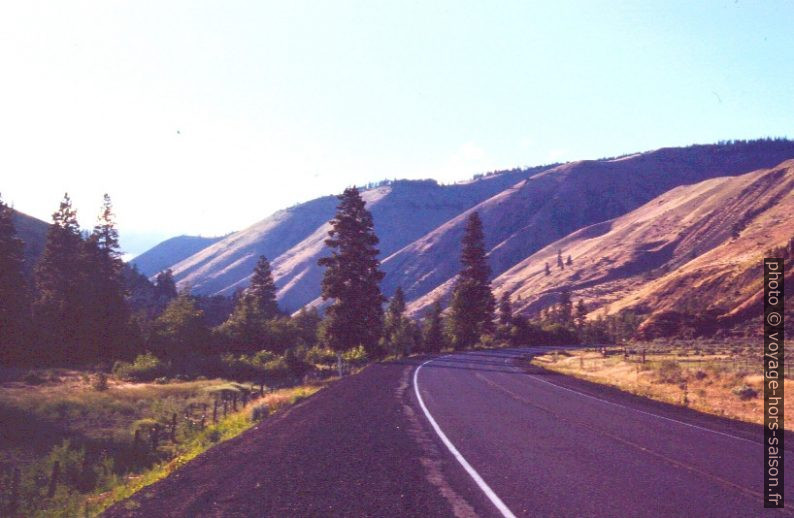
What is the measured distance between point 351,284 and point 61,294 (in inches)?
1020

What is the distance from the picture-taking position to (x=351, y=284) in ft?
146

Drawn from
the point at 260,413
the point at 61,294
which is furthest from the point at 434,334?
the point at 260,413

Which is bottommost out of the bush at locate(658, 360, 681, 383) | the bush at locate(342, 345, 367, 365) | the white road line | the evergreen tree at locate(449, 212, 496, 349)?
the bush at locate(342, 345, 367, 365)

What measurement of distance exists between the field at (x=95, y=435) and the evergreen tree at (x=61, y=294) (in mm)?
12081

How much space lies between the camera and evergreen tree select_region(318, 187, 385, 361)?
43.8m

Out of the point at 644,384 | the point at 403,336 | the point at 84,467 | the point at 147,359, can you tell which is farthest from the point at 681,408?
the point at 403,336

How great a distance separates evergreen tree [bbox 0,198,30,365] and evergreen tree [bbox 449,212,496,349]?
4421 centimetres

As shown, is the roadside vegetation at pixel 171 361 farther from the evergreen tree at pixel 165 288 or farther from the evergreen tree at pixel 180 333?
the evergreen tree at pixel 165 288

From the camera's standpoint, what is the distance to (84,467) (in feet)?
50.0

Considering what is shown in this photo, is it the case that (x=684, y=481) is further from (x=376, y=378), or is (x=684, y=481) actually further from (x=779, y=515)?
(x=376, y=378)

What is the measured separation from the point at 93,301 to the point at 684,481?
52860 millimetres

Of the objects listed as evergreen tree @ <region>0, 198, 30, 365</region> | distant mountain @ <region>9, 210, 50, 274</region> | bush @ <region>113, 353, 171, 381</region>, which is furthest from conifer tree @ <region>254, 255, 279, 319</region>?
distant mountain @ <region>9, 210, 50, 274</region>

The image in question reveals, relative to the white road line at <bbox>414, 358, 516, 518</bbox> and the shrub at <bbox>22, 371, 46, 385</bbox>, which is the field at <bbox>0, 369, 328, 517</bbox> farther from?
the white road line at <bbox>414, 358, 516, 518</bbox>

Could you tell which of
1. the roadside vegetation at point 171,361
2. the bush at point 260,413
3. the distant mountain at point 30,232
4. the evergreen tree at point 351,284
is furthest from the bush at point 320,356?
the distant mountain at point 30,232
